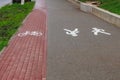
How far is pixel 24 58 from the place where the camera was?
1009cm

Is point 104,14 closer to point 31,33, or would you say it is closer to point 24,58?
point 31,33

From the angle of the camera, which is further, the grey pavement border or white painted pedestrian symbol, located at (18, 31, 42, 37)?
the grey pavement border

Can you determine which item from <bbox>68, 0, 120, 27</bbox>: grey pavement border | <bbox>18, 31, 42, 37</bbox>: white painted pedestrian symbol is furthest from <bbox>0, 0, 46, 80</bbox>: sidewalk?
<bbox>68, 0, 120, 27</bbox>: grey pavement border

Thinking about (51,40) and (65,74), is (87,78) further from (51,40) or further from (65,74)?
(51,40)

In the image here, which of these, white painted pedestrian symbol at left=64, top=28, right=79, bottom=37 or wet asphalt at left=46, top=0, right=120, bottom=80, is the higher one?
wet asphalt at left=46, top=0, right=120, bottom=80

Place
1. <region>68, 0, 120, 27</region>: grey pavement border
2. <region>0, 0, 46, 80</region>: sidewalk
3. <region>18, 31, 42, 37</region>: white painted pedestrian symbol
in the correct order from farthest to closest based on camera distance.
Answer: <region>68, 0, 120, 27</region>: grey pavement border → <region>18, 31, 42, 37</region>: white painted pedestrian symbol → <region>0, 0, 46, 80</region>: sidewalk

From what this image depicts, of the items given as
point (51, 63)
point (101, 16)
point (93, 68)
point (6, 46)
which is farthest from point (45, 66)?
point (101, 16)

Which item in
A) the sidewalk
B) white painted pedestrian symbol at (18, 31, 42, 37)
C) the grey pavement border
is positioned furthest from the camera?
the grey pavement border

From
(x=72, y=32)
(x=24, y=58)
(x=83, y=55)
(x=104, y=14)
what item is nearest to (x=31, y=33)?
(x=72, y=32)

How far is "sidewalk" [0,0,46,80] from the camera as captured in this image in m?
8.42

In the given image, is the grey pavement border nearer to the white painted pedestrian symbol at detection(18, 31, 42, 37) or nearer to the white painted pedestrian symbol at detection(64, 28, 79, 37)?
the white painted pedestrian symbol at detection(64, 28, 79, 37)

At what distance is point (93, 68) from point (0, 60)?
2.42 meters

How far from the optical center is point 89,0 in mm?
30922

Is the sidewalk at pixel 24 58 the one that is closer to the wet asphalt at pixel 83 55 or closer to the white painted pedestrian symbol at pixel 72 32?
the wet asphalt at pixel 83 55
